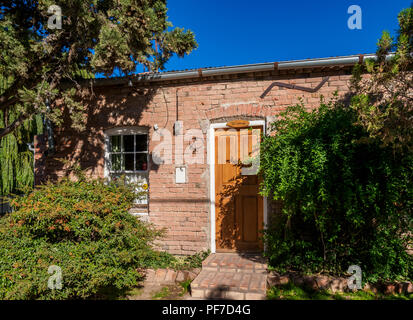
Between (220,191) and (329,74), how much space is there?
3.00 meters

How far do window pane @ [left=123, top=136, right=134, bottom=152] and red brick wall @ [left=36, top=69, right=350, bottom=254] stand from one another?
0.36 meters

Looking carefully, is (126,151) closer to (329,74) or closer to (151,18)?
(151,18)

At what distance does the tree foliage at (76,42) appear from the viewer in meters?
4.59

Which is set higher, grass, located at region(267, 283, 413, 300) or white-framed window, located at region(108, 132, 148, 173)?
white-framed window, located at region(108, 132, 148, 173)

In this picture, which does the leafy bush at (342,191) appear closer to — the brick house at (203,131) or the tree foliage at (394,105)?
the tree foliage at (394,105)

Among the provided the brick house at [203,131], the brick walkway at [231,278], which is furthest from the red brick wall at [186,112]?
the brick walkway at [231,278]

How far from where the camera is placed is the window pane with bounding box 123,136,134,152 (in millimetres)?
6057

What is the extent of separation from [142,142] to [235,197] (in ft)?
7.77

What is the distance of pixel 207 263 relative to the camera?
15.3ft

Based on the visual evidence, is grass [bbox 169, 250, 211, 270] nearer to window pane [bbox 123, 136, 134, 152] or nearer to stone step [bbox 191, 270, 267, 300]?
stone step [bbox 191, 270, 267, 300]

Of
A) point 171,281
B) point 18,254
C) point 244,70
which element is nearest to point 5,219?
point 18,254

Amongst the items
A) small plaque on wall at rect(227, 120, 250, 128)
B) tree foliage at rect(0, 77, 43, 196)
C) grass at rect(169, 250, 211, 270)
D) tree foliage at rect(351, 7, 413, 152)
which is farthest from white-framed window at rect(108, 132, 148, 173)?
tree foliage at rect(351, 7, 413, 152)

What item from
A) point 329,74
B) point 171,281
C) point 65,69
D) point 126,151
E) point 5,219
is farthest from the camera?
point 126,151

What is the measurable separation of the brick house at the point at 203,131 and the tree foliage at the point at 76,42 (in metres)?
0.65
